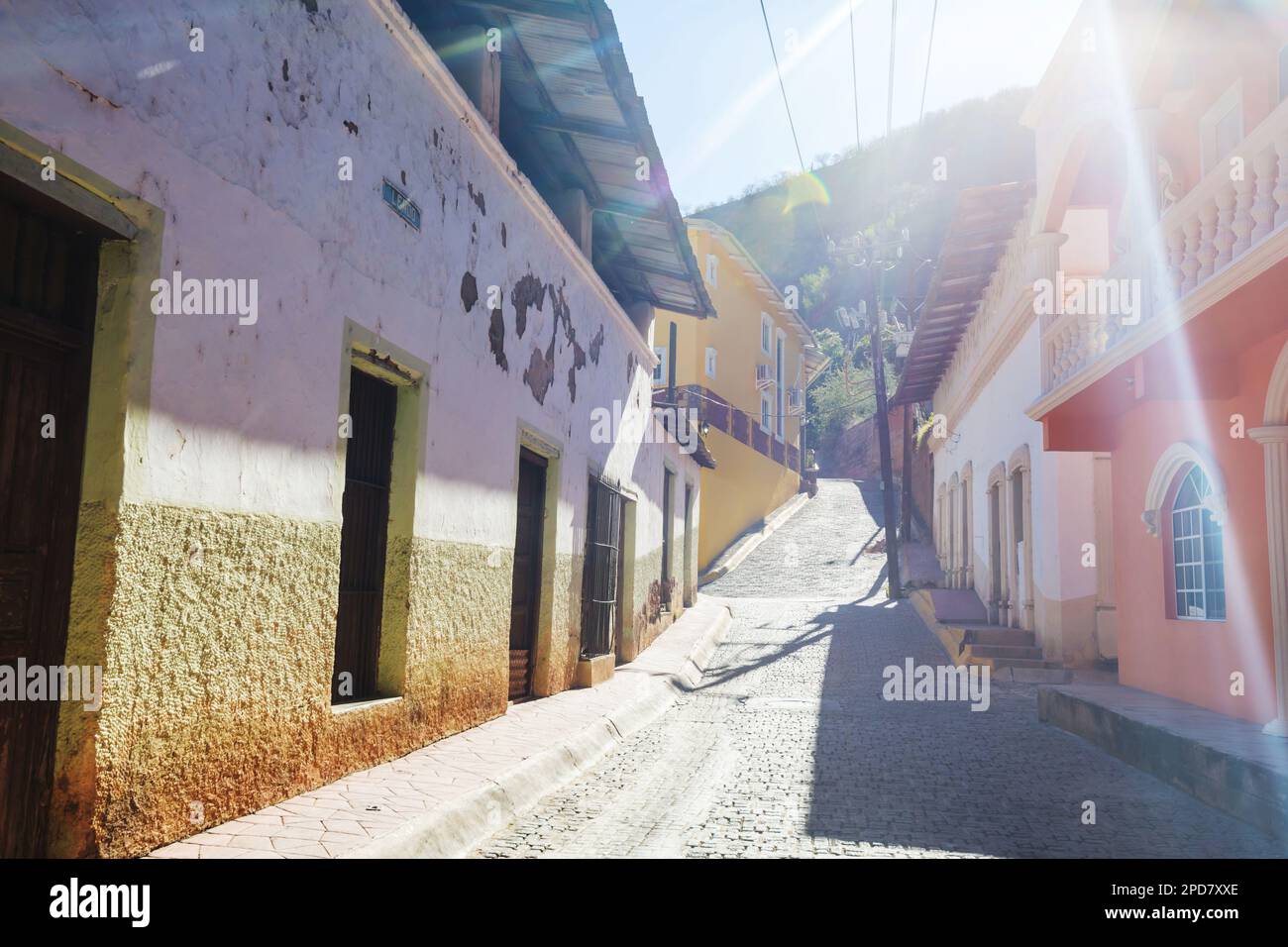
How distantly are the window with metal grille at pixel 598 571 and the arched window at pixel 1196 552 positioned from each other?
18.9 ft

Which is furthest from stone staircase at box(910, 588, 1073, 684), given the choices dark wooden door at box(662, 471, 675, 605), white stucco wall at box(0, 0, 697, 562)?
white stucco wall at box(0, 0, 697, 562)

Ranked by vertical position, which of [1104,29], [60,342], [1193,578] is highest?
[1104,29]

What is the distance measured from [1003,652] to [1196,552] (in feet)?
15.3

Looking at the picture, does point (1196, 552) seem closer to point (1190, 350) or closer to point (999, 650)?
point (1190, 350)

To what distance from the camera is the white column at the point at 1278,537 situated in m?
6.86

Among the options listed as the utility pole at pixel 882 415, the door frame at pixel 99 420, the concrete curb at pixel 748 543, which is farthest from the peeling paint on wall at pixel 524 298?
the concrete curb at pixel 748 543

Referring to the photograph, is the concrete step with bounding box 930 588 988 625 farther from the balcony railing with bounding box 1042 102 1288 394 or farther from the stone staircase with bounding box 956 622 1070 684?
the balcony railing with bounding box 1042 102 1288 394

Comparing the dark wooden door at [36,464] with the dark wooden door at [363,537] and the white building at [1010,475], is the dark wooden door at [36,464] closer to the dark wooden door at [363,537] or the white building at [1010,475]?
the dark wooden door at [363,537]

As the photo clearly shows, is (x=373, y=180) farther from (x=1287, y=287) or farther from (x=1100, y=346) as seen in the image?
Answer: (x=1100, y=346)

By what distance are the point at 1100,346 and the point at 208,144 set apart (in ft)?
25.4

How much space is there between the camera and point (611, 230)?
11.9 metres

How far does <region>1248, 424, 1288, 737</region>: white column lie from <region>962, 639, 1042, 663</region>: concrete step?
588 cm

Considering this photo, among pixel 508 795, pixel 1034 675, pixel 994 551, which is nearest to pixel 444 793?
pixel 508 795
